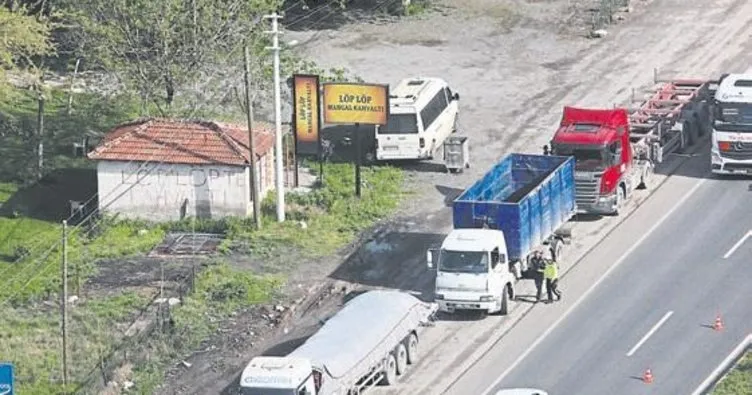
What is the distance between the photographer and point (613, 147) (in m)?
62.3

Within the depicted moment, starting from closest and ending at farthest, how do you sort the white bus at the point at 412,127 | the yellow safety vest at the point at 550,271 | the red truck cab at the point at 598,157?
the yellow safety vest at the point at 550,271
the red truck cab at the point at 598,157
the white bus at the point at 412,127

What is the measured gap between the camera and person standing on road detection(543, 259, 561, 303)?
5572cm

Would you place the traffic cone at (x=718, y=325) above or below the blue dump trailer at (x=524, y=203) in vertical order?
below

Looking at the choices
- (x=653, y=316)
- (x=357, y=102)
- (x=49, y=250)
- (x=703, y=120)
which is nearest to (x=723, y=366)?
(x=653, y=316)

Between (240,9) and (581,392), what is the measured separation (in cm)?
2546

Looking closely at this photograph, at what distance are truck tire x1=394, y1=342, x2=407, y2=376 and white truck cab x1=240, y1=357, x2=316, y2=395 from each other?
4548 millimetres

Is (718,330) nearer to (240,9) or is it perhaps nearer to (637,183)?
(637,183)

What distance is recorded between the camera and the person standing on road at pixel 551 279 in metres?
55.7

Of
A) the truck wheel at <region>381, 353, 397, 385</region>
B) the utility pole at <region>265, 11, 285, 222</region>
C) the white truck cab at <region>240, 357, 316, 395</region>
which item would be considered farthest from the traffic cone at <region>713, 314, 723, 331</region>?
the utility pole at <region>265, 11, 285, 222</region>

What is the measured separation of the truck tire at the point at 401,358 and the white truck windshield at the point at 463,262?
381 cm

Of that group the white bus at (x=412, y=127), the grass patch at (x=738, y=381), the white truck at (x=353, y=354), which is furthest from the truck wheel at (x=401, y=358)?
the white bus at (x=412, y=127)

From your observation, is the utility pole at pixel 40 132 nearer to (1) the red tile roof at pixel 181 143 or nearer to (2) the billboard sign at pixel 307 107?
(1) the red tile roof at pixel 181 143

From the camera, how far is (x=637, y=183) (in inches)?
2552

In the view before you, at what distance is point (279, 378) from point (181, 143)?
20472mm
